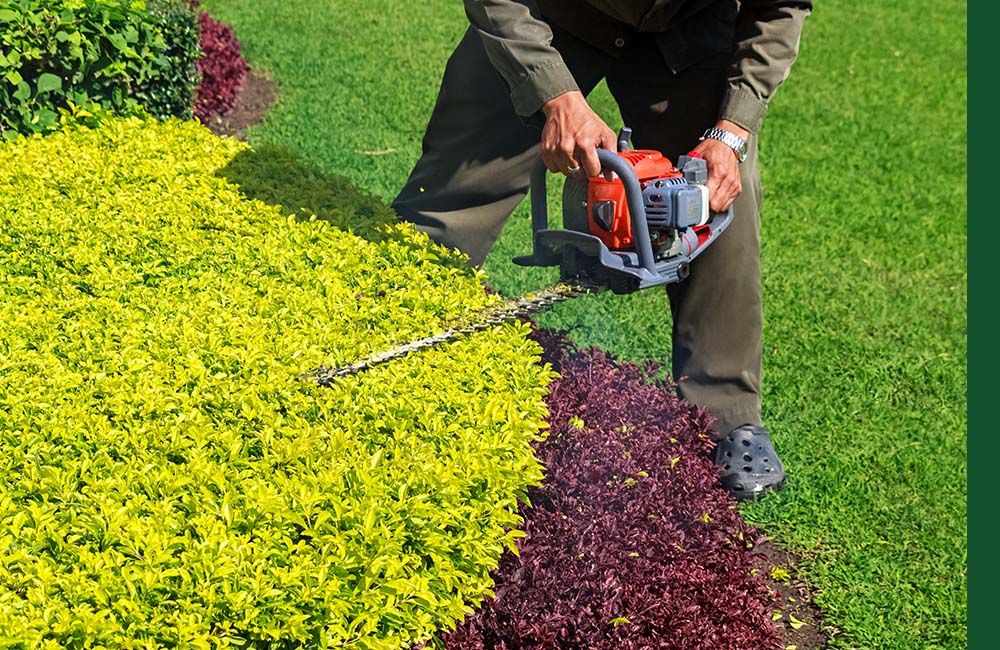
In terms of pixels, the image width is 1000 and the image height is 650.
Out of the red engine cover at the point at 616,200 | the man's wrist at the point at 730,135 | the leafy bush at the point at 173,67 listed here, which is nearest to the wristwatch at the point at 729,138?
the man's wrist at the point at 730,135

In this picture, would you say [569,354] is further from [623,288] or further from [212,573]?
[212,573]

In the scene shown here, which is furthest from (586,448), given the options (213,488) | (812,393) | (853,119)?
(853,119)

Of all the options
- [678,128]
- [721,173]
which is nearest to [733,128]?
[721,173]

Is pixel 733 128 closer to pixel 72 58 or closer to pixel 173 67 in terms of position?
pixel 72 58

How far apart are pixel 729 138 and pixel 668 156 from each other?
1.36 feet

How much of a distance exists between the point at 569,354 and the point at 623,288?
0.43 m

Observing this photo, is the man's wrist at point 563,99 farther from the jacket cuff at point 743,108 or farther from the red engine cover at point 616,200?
the jacket cuff at point 743,108

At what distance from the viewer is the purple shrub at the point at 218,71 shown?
Answer: 704 centimetres

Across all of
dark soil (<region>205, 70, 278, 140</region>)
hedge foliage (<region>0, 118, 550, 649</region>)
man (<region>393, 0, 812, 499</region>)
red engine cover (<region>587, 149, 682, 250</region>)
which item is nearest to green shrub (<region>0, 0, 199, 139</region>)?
hedge foliage (<region>0, 118, 550, 649</region>)

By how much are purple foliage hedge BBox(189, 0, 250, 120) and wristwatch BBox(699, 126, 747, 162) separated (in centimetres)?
404

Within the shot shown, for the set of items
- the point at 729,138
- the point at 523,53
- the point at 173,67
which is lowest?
the point at 173,67

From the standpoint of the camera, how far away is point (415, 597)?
2.35 metres

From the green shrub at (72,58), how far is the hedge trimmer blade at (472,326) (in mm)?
2164

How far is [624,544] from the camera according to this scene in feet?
9.50
